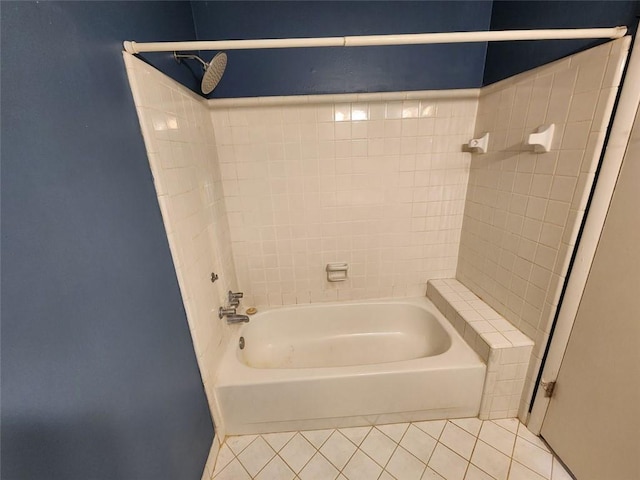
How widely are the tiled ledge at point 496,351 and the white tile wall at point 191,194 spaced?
4.48 feet

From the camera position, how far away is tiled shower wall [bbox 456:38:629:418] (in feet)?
3.10

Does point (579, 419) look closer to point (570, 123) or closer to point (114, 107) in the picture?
point (570, 123)

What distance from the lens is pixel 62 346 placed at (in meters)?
0.51

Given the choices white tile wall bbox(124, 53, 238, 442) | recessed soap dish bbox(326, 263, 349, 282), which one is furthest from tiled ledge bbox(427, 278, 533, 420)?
white tile wall bbox(124, 53, 238, 442)

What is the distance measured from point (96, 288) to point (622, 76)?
5.63 feet

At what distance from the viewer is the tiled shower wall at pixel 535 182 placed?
944 mm

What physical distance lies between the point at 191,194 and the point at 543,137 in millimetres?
1550

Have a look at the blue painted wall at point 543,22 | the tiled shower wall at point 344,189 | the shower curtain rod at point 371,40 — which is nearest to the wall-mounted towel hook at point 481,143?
the tiled shower wall at point 344,189

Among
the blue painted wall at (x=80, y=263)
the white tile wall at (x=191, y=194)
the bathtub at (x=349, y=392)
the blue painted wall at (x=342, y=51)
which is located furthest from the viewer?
the blue painted wall at (x=342, y=51)

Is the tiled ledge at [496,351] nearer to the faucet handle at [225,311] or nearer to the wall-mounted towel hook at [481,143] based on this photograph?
the wall-mounted towel hook at [481,143]

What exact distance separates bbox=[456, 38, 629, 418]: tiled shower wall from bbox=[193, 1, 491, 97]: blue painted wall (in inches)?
13.8

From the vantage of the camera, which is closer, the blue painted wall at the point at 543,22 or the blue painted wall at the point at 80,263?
the blue painted wall at the point at 80,263

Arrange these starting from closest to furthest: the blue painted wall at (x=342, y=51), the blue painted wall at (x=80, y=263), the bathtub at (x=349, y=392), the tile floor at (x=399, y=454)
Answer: the blue painted wall at (x=80, y=263) → the tile floor at (x=399, y=454) → the bathtub at (x=349, y=392) → the blue painted wall at (x=342, y=51)

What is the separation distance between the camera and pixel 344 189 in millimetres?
1671
